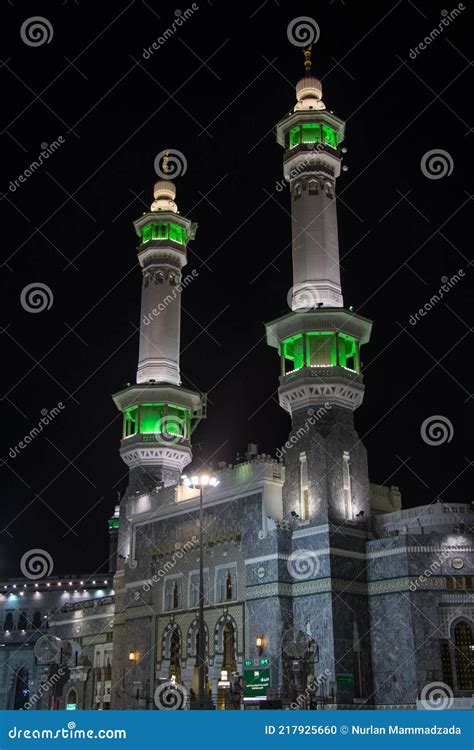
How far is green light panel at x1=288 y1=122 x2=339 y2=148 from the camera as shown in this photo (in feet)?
153

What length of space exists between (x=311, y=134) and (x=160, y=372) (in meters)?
17.6

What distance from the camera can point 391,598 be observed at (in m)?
35.4

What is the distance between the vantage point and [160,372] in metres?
51.7

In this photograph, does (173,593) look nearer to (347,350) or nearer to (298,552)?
(298,552)

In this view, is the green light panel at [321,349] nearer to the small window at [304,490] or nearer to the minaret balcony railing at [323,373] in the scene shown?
the minaret balcony railing at [323,373]

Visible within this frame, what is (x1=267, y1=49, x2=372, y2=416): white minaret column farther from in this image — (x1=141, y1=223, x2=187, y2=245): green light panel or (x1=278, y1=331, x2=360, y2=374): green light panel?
(x1=141, y1=223, x2=187, y2=245): green light panel

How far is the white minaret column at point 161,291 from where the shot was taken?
2056 inches

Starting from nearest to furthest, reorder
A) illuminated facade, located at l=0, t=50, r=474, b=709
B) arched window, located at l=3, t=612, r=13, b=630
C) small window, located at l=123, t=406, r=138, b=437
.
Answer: illuminated facade, located at l=0, t=50, r=474, b=709 < small window, located at l=123, t=406, r=138, b=437 < arched window, located at l=3, t=612, r=13, b=630

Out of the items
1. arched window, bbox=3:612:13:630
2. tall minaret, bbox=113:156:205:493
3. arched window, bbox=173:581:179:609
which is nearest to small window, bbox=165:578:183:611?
arched window, bbox=173:581:179:609

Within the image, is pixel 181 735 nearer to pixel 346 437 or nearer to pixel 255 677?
pixel 255 677

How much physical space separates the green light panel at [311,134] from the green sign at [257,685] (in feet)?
97.2

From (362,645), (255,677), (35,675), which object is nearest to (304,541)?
(362,645)

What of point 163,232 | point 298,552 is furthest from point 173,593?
point 163,232

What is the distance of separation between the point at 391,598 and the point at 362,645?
2.45 meters
